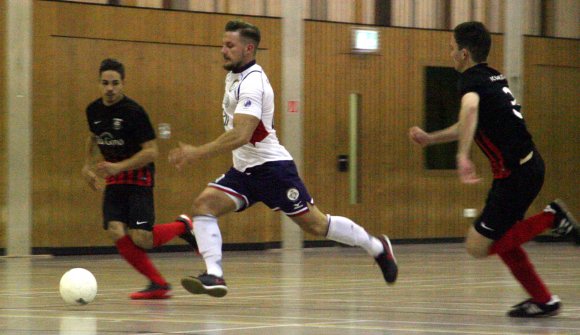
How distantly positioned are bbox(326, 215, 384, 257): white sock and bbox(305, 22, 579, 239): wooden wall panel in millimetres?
10350

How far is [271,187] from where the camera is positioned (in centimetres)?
884

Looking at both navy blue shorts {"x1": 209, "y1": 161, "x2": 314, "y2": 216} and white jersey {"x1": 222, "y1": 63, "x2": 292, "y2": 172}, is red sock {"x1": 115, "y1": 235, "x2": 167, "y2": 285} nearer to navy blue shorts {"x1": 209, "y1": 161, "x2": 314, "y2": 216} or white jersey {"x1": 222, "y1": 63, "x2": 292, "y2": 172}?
Answer: navy blue shorts {"x1": 209, "y1": 161, "x2": 314, "y2": 216}

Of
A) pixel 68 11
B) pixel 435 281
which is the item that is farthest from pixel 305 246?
pixel 435 281

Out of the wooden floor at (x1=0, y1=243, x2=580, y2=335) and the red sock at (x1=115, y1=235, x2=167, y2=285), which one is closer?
the wooden floor at (x1=0, y1=243, x2=580, y2=335)

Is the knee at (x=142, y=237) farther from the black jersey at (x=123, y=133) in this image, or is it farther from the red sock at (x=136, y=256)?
the black jersey at (x=123, y=133)

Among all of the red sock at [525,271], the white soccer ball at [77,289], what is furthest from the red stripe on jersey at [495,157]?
the white soccer ball at [77,289]

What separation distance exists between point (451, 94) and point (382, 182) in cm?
208

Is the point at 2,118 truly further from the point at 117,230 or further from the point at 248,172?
the point at 248,172

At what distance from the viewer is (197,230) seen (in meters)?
8.81

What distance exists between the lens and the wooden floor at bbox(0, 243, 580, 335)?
742 centimetres

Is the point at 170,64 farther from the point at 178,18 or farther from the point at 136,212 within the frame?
the point at 136,212

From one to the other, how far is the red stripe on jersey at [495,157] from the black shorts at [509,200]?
0.04 meters

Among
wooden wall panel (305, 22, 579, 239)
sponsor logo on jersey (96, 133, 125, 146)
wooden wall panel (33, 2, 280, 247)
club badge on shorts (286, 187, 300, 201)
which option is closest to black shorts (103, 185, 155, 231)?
sponsor logo on jersey (96, 133, 125, 146)

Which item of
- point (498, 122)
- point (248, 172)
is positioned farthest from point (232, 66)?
point (498, 122)
